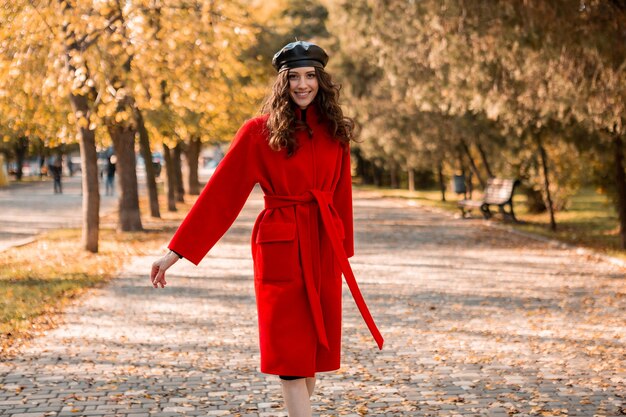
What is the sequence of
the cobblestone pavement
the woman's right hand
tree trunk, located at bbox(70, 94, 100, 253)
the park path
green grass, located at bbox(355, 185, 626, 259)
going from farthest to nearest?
1. the park path
2. green grass, located at bbox(355, 185, 626, 259)
3. tree trunk, located at bbox(70, 94, 100, 253)
4. the cobblestone pavement
5. the woman's right hand

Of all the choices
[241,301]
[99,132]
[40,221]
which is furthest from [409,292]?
[40,221]

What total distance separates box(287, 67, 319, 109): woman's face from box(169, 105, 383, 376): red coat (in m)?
0.08

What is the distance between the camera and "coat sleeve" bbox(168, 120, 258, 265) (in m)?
4.30

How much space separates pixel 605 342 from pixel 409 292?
381 centimetres

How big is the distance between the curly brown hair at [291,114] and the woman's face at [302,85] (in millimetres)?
22

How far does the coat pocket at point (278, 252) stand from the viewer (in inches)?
167

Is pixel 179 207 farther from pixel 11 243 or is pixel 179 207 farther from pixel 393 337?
pixel 393 337

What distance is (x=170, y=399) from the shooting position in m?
6.25

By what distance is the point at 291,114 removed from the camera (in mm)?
4277

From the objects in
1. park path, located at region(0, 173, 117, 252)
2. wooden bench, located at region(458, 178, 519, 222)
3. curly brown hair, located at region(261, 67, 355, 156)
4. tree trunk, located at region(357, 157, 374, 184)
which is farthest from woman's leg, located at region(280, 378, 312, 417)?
tree trunk, located at region(357, 157, 374, 184)

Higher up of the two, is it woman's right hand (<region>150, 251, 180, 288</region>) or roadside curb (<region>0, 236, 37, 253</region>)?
woman's right hand (<region>150, 251, 180, 288</region>)

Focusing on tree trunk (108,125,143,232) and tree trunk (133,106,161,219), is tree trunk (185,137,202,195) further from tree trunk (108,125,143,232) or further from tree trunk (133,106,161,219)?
tree trunk (108,125,143,232)

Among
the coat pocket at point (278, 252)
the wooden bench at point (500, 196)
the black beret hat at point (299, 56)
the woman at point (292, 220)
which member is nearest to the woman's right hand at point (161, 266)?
the woman at point (292, 220)

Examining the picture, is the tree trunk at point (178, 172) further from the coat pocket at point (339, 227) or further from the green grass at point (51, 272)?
the coat pocket at point (339, 227)
